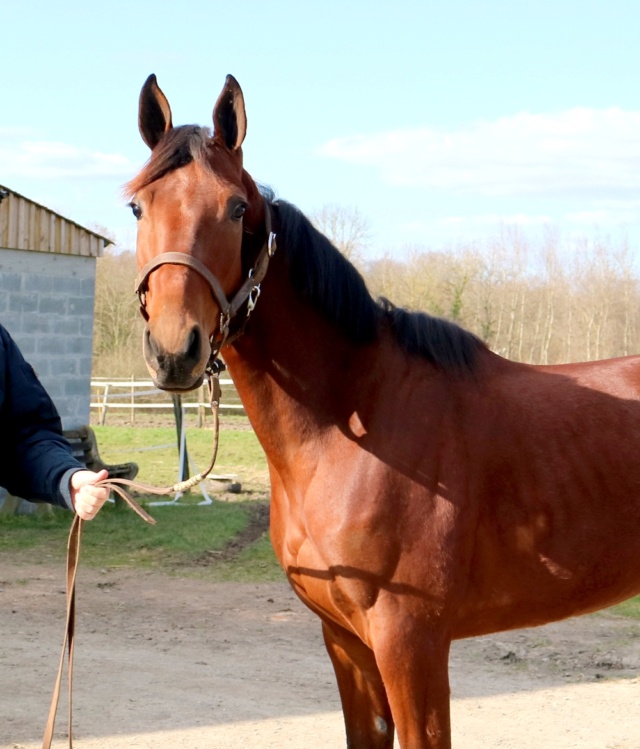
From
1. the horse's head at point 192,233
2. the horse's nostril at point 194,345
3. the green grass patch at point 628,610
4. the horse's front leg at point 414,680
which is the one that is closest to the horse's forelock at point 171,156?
the horse's head at point 192,233

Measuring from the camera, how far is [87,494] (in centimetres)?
234

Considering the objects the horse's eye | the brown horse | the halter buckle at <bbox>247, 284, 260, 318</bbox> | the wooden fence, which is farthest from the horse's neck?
the wooden fence

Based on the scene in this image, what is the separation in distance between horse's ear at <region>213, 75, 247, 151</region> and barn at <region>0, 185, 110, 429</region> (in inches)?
294

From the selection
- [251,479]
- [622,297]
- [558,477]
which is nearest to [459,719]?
[558,477]

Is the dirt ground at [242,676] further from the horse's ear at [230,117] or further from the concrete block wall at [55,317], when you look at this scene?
the concrete block wall at [55,317]

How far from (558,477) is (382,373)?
0.67 m

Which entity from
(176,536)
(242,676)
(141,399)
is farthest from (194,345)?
(141,399)

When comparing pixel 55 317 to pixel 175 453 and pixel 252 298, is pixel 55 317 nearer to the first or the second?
pixel 175 453

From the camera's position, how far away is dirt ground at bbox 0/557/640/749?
428cm

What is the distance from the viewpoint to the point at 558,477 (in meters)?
2.91

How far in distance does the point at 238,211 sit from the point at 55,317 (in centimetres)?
812

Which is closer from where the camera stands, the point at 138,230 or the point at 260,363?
the point at 138,230

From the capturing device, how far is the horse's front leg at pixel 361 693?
2936 mm

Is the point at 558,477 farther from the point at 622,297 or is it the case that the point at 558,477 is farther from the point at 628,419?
the point at 622,297
